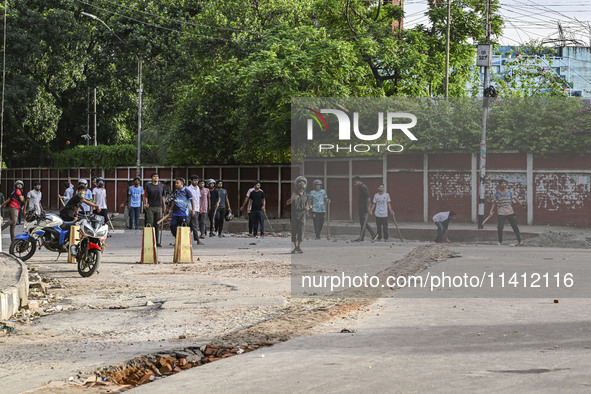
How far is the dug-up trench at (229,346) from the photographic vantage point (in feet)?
19.5

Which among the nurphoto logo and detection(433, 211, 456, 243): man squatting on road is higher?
the nurphoto logo

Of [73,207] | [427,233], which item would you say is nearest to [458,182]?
[427,233]

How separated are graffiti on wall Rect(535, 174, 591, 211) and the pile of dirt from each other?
44.0 inches

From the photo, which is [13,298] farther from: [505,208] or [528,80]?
[528,80]

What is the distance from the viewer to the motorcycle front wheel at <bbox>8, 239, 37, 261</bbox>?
15.0 m

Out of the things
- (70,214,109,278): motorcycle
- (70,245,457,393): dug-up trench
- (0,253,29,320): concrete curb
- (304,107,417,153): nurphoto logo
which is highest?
(304,107,417,153): nurphoto logo

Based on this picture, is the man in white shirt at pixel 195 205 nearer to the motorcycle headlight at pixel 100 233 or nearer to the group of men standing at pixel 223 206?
the group of men standing at pixel 223 206

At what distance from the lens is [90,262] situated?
41.7 ft

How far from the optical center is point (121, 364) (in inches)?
246

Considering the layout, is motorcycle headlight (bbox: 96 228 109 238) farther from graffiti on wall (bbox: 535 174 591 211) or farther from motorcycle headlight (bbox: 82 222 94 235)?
graffiti on wall (bbox: 535 174 591 211)

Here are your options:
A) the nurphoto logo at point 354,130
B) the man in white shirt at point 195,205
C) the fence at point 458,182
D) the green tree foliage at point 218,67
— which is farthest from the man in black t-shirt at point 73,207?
the green tree foliage at point 218,67

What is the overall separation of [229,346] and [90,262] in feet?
20.8

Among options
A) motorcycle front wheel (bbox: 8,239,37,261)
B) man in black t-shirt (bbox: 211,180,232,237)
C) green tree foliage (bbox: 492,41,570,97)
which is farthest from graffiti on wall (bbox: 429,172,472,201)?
green tree foliage (bbox: 492,41,570,97)

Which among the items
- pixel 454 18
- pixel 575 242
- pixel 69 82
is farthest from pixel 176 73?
pixel 575 242
